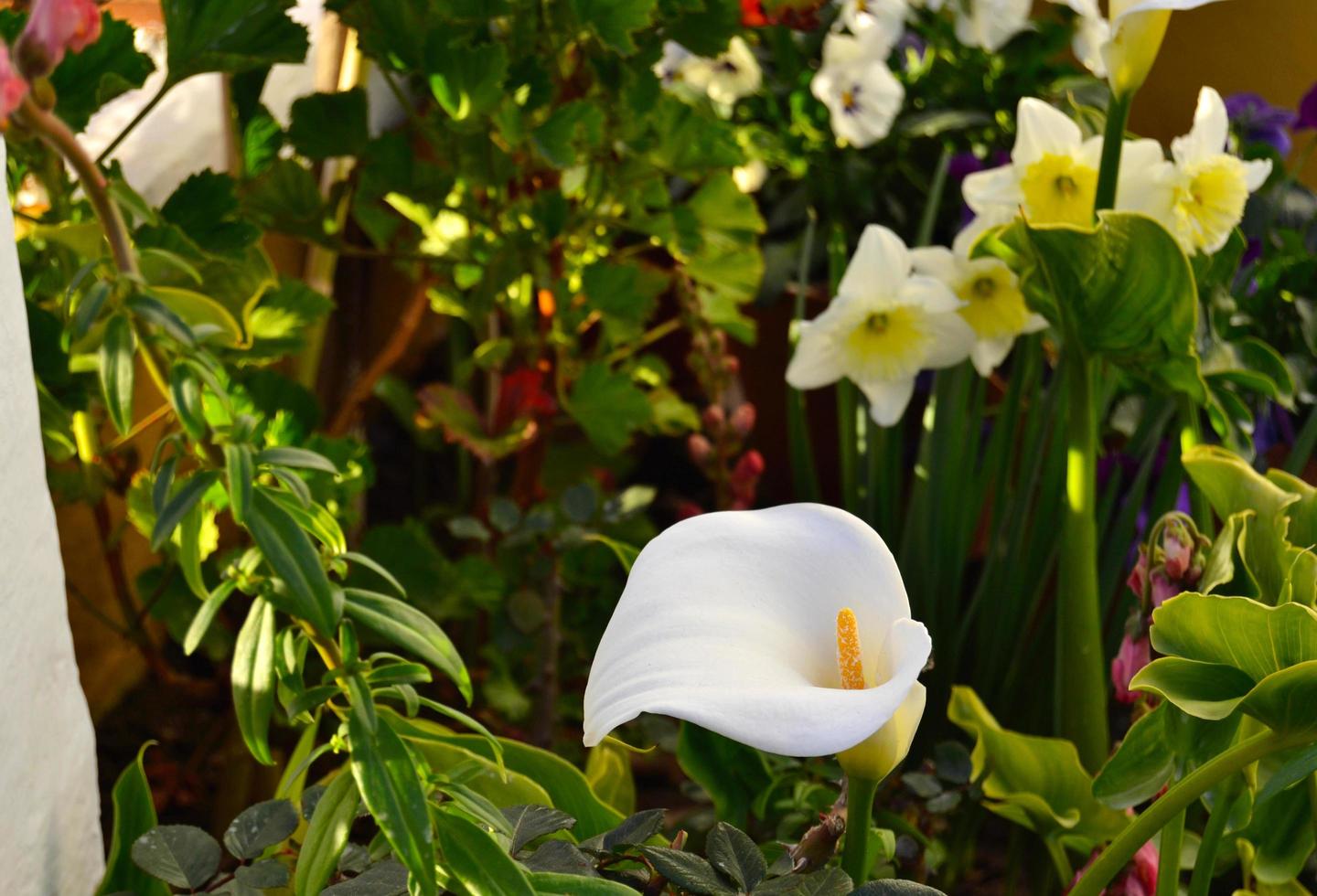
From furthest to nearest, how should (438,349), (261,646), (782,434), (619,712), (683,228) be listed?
(438,349) < (782,434) < (683,228) < (261,646) < (619,712)

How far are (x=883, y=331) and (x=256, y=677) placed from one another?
1.58 ft

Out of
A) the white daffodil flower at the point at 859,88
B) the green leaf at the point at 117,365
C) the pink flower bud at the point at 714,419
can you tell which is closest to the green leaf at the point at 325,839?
the green leaf at the point at 117,365

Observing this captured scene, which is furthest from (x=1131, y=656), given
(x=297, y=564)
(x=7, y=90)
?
(x=7, y=90)

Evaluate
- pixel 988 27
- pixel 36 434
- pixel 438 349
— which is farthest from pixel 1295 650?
pixel 438 349

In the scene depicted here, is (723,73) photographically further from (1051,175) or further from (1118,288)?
(1118,288)

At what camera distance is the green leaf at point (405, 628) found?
46 cm

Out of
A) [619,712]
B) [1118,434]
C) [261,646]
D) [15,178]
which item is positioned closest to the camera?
[619,712]

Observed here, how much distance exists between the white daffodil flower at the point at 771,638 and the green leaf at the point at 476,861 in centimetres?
5

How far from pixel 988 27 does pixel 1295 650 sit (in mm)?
816

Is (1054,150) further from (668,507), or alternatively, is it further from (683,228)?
(668,507)

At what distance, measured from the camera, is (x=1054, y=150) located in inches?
27.5

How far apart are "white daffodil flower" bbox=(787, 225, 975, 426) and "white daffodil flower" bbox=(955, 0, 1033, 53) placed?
42cm

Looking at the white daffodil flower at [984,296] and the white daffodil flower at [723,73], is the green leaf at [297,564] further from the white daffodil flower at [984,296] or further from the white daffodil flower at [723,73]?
the white daffodil flower at [723,73]

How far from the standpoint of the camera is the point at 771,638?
414mm
